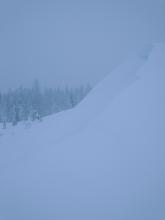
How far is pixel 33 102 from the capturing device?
171ft

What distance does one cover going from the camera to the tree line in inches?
Answer: 1658

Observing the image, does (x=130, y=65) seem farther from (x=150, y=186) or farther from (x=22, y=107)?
(x=22, y=107)

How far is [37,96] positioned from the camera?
55438mm

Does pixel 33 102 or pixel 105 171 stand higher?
pixel 33 102

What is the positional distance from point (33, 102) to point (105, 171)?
4946 cm

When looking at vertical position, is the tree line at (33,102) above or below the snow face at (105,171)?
above

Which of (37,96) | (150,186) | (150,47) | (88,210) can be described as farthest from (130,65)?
(37,96)

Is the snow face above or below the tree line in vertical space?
below

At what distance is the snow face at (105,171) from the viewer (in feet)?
13.9

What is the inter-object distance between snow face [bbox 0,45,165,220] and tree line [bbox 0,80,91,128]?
29359 mm

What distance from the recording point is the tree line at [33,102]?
42.1 meters

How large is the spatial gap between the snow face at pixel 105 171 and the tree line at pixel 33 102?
1156 inches

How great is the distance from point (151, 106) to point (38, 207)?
4.47 m

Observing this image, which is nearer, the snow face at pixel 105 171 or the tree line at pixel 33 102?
the snow face at pixel 105 171
